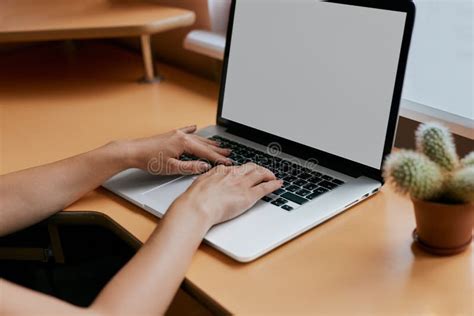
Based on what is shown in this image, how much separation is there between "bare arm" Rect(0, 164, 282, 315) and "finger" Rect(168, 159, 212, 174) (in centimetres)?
6

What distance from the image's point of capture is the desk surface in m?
1.39

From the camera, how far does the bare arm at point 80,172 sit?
0.88 metres

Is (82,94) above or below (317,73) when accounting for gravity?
below

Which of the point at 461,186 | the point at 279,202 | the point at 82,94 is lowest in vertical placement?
the point at 82,94

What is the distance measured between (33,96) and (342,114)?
35.1 inches

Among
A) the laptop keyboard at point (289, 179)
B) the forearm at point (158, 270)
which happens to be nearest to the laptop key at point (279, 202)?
the laptop keyboard at point (289, 179)

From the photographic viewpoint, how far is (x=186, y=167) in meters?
0.92

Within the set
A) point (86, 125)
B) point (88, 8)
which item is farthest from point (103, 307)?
point (88, 8)

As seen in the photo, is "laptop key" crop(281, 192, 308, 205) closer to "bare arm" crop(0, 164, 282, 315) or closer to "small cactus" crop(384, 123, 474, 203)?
"bare arm" crop(0, 164, 282, 315)

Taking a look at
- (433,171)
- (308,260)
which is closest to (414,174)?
(433,171)

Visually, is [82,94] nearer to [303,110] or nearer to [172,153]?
[172,153]

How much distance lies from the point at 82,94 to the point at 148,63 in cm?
19

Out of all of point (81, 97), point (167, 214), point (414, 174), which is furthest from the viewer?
point (81, 97)

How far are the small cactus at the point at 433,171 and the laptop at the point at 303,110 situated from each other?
0.14 metres
